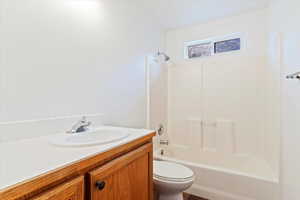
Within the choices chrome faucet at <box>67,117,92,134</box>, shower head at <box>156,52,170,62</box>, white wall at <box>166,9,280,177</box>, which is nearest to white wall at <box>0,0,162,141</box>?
chrome faucet at <box>67,117,92,134</box>

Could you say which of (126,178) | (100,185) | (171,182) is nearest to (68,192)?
(100,185)

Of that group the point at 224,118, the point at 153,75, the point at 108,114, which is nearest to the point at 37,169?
the point at 108,114

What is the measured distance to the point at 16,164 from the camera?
0.60m

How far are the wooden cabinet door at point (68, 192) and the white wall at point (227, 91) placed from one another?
6.69ft

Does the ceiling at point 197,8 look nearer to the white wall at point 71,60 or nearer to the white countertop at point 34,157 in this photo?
the white wall at point 71,60

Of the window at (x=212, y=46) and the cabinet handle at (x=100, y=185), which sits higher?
the window at (x=212, y=46)

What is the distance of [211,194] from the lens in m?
1.90

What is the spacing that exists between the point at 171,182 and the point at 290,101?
1230 mm

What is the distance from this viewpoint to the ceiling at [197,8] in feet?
6.89

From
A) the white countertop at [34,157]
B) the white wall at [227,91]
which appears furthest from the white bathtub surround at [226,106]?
the white countertop at [34,157]

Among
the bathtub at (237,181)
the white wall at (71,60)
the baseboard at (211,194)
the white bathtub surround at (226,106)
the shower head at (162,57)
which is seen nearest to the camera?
the white wall at (71,60)

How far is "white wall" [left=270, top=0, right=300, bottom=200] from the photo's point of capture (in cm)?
130

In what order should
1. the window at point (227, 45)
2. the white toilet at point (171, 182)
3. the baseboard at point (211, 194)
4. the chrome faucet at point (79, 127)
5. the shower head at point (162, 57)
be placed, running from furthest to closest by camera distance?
the shower head at point (162, 57), the window at point (227, 45), the baseboard at point (211, 194), the white toilet at point (171, 182), the chrome faucet at point (79, 127)

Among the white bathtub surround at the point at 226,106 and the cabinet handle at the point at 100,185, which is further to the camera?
the white bathtub surround at the point at 226,106
